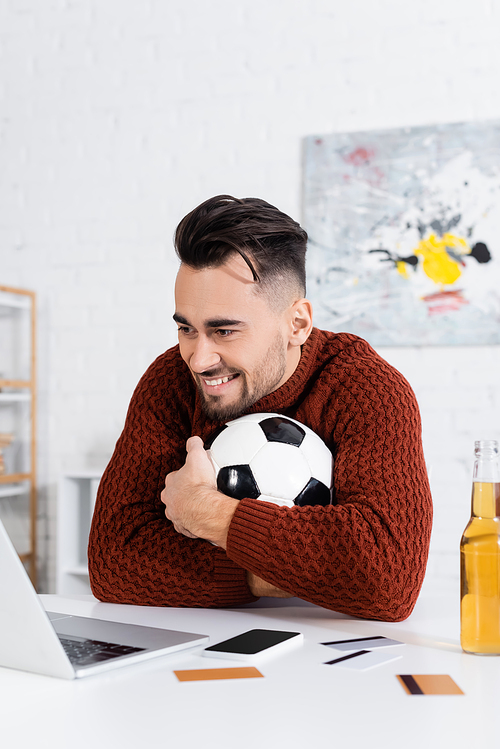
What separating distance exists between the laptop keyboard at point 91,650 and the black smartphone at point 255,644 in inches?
3.8

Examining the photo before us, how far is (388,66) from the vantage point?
312cm

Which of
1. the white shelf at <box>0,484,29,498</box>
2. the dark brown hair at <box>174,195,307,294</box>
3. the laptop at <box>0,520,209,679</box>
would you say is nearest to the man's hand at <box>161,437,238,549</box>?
the laptop at <box>0,520,209,679</box>

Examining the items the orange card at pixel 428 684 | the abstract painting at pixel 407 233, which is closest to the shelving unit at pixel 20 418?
the abstract painting at pixel 407 233

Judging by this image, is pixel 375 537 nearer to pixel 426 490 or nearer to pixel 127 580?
pixel 426 490

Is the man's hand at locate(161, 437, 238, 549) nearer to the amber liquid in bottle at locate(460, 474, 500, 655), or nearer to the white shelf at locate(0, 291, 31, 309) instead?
the amber liquid in bottle at locate(460, 474, 500, 655)

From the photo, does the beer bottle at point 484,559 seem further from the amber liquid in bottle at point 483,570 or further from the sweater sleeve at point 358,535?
the sweater sleeve at point 358,535

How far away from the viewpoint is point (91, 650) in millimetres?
888

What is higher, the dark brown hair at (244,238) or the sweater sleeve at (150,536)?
the dark brown hair at (244,238)

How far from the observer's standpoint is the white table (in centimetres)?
65

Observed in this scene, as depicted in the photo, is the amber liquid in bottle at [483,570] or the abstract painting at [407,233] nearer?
the amber liquid in bottle at [483,570]

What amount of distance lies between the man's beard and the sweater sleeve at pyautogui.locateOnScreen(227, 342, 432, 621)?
202 millimetres

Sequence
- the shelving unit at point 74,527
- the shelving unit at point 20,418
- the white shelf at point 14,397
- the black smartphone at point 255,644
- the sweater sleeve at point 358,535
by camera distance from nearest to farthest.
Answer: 1. the black smartphone at point 255,644
2. the sweater sleeve at point 358,535
3. the shelving unit at point 74,527
4. the white shelf at point 14,397
5. the shelving unit at point 20,418

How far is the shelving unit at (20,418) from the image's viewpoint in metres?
3.48

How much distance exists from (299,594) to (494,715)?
50 cm
